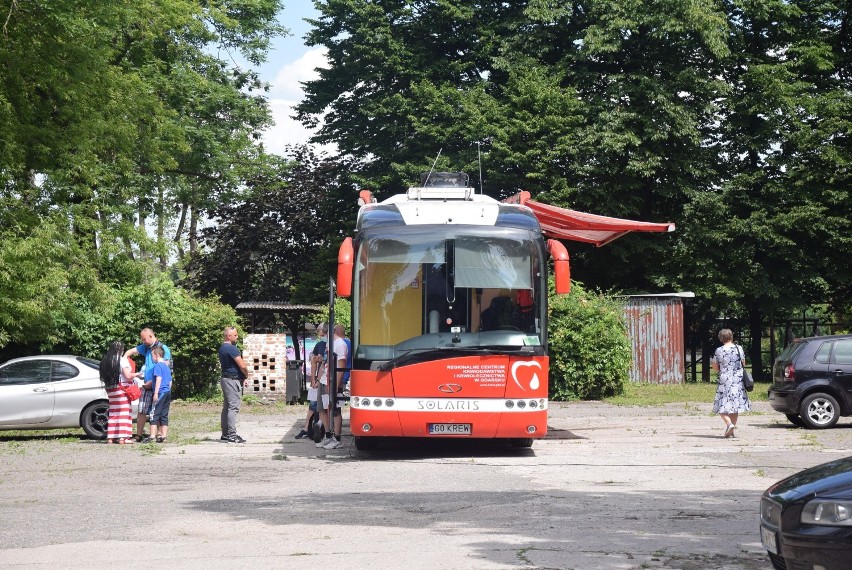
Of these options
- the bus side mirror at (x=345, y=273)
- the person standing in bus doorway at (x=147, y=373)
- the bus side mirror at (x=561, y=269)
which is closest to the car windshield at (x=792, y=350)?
the bus side mirror at (x=561, y=269)

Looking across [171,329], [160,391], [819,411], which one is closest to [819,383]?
[819,411]

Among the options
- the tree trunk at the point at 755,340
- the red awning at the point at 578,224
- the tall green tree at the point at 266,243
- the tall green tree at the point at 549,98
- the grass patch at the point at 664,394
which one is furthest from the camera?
the tall green tree at the point at 266,243

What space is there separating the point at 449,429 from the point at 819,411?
8019 mm

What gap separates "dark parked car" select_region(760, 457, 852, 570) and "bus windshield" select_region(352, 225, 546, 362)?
8.74 metres

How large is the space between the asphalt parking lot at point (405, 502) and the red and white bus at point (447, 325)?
2.13ft

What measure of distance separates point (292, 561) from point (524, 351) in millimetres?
7884

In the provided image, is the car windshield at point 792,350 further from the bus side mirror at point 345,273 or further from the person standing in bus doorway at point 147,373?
the person standing in bus doorway at point 147,373

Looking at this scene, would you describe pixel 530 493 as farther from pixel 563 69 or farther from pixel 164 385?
pixel 563 69

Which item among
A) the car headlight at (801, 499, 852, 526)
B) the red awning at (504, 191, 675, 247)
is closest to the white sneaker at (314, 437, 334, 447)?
the red awning at (504, 191, 675, 247)

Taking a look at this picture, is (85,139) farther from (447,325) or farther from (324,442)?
(447,325)

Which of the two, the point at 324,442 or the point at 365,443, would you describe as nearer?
the point at 365,443

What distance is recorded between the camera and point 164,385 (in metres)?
19.1

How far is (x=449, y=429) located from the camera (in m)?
15.7

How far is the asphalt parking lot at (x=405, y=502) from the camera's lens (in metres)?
8.50
